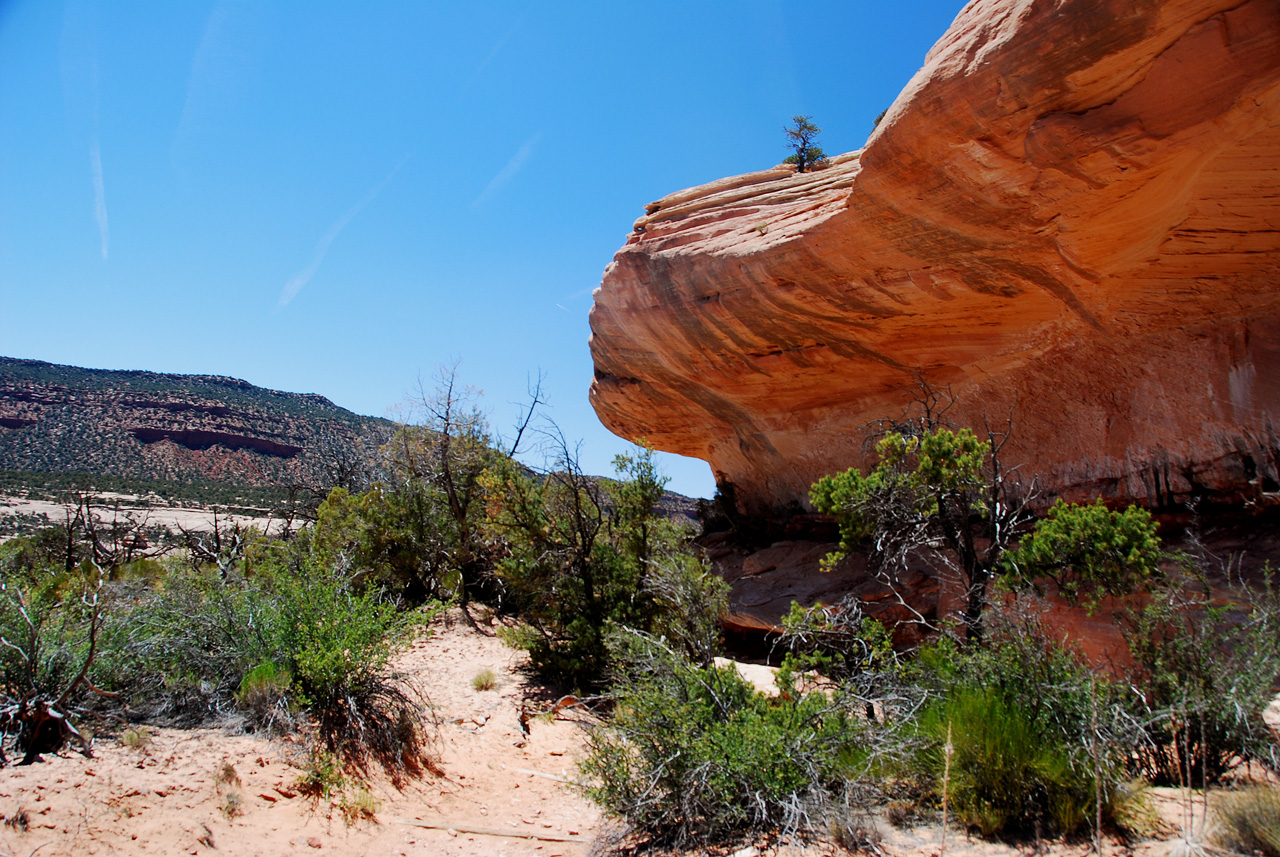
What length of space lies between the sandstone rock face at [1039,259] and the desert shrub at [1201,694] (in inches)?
138

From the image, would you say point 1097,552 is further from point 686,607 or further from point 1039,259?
point 686,607

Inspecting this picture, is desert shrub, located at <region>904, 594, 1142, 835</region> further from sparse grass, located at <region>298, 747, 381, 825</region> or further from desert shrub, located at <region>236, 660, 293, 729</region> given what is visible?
→ desert shrub, located at <region>236, 660, 293, 729</region>

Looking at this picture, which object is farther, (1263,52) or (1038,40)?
(1038,40)

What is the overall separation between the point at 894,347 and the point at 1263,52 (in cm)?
524

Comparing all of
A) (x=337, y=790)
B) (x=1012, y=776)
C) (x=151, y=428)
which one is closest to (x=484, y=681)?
(x=337, y=790)

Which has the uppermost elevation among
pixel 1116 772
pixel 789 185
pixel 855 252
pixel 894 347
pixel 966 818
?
pixel 789 185

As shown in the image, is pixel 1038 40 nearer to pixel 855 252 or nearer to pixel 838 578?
pixel 855 252

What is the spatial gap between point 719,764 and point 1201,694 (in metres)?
3.24

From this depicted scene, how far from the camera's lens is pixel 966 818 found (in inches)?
164

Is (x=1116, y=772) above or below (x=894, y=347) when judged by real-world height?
below

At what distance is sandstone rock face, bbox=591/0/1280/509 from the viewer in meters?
5.36

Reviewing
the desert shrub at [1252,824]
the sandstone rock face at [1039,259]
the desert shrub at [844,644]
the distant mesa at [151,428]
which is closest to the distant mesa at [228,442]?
the distant mesa at [151,428]

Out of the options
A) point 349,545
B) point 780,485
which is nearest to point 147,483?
point 349,545

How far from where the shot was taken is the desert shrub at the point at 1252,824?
3.28m
